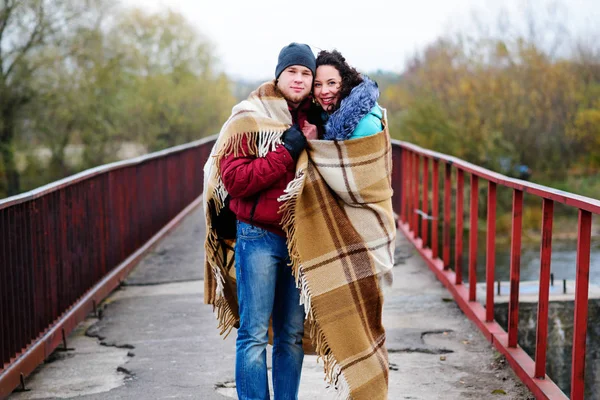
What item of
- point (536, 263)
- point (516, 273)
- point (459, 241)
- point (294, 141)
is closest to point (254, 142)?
point (294, 141)

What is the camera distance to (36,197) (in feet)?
16.0

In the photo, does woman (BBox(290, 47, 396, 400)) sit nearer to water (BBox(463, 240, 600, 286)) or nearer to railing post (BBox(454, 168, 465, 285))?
railing post (BBox(454, 168, 465, 285))

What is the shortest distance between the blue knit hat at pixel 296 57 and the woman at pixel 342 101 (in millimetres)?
85

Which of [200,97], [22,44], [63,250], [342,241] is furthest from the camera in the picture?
[200,97]

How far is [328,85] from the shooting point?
11.1 ft

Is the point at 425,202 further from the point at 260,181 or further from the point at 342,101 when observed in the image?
the point at 260,181

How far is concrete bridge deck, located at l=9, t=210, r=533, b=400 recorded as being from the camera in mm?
4277

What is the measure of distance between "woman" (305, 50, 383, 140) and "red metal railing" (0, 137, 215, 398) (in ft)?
6.21

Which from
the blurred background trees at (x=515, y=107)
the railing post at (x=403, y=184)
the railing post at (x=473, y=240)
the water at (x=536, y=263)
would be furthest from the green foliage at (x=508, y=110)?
the railing post at (x=473, y=240)

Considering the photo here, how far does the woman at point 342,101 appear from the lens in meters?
3.30

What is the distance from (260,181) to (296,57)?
53 cm

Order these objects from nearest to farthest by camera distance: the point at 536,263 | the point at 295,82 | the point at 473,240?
the point at 295,82 → the point at 473,240 → the point at 536,263

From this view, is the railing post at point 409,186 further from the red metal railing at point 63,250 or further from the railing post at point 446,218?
the red metal railing at point 63,250

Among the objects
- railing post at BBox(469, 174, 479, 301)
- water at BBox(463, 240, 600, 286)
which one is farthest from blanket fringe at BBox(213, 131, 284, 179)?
water at BBox(463, 240, 600, 286)
